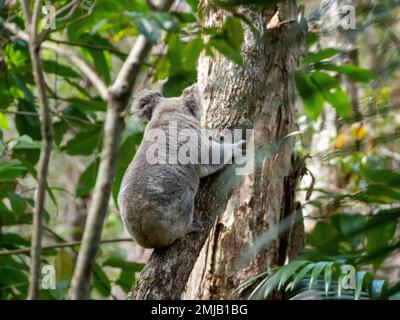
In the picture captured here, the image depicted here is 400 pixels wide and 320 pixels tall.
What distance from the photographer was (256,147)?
4320mm

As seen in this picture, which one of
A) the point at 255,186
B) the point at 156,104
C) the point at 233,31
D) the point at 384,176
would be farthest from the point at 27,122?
the point at 384,176

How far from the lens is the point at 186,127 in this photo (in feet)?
14.1

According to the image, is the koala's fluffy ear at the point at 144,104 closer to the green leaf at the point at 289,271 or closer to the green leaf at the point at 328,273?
the green leaf at the point at 289,271

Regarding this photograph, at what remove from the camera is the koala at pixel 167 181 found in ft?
11.9

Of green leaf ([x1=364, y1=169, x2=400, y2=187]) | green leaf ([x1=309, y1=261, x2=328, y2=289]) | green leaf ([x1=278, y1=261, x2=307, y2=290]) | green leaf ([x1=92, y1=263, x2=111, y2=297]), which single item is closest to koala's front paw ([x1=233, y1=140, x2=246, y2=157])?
green leaf ([x1=278, y1=261, x2=307, y2=290])

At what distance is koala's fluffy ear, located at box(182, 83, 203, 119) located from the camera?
4406 mm

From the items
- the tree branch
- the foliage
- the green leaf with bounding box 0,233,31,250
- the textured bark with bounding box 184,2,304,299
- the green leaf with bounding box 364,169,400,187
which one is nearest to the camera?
the green leaf with bounding box 364,169,400,187

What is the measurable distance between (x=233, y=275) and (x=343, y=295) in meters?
1.24

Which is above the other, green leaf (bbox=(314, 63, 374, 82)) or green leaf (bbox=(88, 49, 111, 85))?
green leaf (bbox=(88, 49, 111, 85))

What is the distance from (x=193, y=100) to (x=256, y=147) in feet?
1.89

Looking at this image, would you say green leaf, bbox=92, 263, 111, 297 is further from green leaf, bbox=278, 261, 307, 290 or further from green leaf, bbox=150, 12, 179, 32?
green leaf, bbox=150, 12, 179, 32

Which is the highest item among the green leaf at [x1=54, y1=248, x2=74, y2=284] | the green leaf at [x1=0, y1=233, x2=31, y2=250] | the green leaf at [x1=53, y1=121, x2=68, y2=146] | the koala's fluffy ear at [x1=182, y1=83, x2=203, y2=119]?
the koala's fluffy ear at [x1=182, y1=83, x2=203, y2=119]

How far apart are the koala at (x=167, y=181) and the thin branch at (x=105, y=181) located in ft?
6.70
